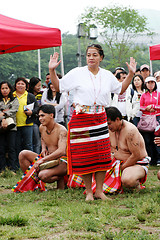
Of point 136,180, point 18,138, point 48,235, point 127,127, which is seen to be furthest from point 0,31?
point 48,235

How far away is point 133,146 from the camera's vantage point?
18.2 ft

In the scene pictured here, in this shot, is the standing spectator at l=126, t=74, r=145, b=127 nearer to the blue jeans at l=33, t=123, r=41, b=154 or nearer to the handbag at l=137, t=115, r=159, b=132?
the handbag at l=137, t=115, r=159, b=132

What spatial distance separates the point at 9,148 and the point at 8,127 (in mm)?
479

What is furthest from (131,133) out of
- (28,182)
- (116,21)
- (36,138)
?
(116,21)

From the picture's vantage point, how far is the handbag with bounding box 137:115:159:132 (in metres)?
8.76

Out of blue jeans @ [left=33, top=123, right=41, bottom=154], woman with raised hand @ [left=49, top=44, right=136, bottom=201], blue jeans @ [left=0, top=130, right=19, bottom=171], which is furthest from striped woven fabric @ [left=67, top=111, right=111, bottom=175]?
blue jeans @ [left=33, top=123, right=41, bottom=154]

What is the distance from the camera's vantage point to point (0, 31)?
6.89 meters

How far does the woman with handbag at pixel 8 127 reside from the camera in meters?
7.79

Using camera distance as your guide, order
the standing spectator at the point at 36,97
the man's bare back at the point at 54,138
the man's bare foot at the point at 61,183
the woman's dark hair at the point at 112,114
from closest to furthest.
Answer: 1. the woman's dark hair at the point at 112,114
2. the man's bare back at the point at 54,138
3. the man's bare foot at the point at 61,183
4. the standing spectator at the point at 36,97

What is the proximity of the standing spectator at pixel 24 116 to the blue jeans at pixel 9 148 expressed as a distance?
236mm

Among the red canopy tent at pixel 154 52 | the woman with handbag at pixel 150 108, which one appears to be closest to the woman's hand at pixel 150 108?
the woman with handbag at pixel 150 108

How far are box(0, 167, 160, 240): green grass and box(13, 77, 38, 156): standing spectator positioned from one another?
2557mm

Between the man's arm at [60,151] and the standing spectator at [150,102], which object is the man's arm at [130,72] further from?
the standing spectator at [150,102]

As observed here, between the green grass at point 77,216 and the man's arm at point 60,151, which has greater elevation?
the man's arm at point 60,151
